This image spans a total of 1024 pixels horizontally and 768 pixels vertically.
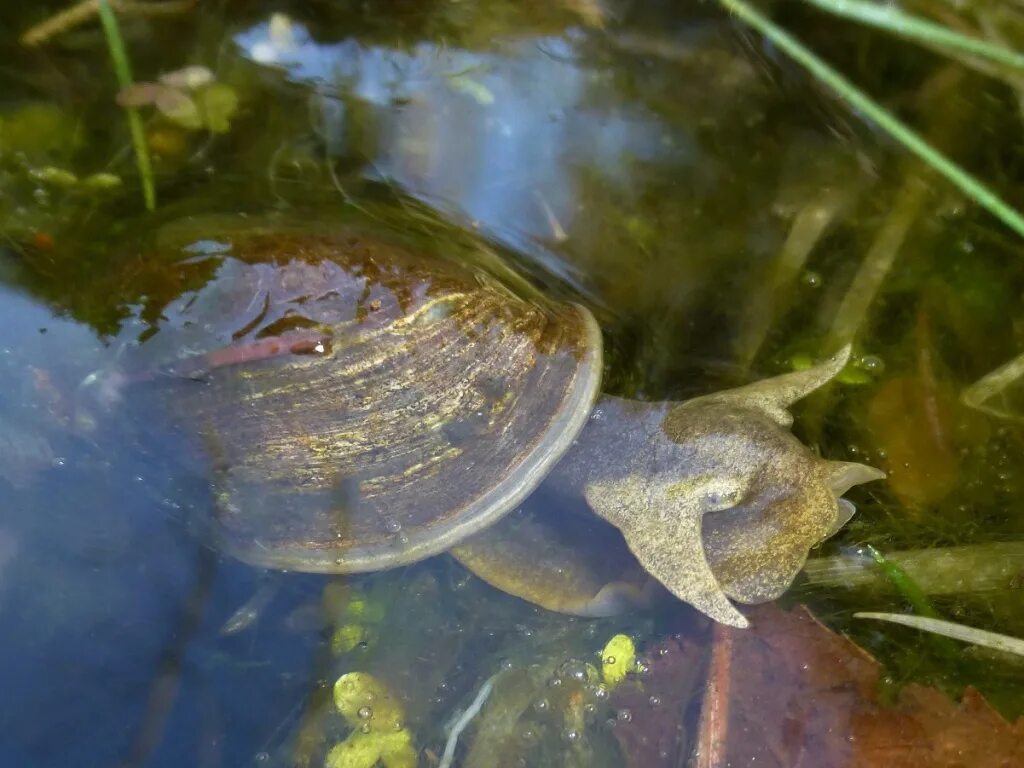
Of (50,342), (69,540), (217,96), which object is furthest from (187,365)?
(217,96)

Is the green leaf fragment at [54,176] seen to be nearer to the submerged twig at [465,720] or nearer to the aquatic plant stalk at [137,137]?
the aquatic plant stalk at [137,137]

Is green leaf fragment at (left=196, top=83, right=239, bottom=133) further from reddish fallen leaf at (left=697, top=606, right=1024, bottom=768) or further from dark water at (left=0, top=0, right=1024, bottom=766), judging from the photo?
reddish fallen leaf at (left=697, top=606, right=1024, bottom=768)

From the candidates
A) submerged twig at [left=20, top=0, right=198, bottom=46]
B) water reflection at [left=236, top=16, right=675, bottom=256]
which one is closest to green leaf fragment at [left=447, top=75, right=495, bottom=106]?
water reflection at [left=236, top=16, right=675, bottom=256]

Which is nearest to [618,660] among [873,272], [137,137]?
[873,272]

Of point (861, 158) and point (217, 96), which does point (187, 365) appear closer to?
point (217, 96)

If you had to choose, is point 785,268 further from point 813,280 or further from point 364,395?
point 364,395
